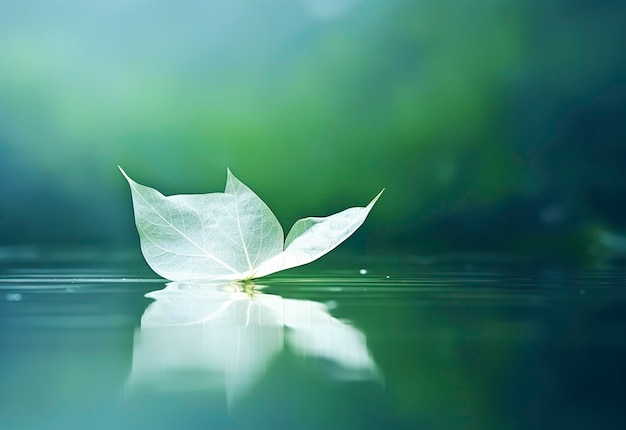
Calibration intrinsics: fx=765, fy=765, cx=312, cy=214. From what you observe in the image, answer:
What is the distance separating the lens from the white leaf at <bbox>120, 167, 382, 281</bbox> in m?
0.80

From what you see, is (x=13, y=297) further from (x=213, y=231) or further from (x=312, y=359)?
(x=312, y=359)

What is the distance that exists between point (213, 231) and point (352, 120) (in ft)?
3.55

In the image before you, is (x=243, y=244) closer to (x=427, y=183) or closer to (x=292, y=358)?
(x=292, y=358)

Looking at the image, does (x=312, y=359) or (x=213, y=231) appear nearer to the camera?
(x=312, y=359)

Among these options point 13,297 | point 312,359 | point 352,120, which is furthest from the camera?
point 352,120

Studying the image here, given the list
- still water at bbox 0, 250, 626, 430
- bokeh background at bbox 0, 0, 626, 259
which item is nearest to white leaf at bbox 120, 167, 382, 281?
still water at bbox 0, 250, 626, 430

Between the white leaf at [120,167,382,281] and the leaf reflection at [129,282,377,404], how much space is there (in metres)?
0.11

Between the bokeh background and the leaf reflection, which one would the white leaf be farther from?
the bokeh background

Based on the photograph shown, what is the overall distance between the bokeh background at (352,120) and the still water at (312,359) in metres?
1.06

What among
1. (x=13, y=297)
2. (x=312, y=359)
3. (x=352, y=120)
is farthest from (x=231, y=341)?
(x=352, y=120)

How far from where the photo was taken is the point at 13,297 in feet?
2.36

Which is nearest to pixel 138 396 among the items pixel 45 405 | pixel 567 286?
pixel 45 405

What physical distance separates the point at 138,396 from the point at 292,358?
102mm

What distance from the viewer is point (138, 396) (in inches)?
13.0
